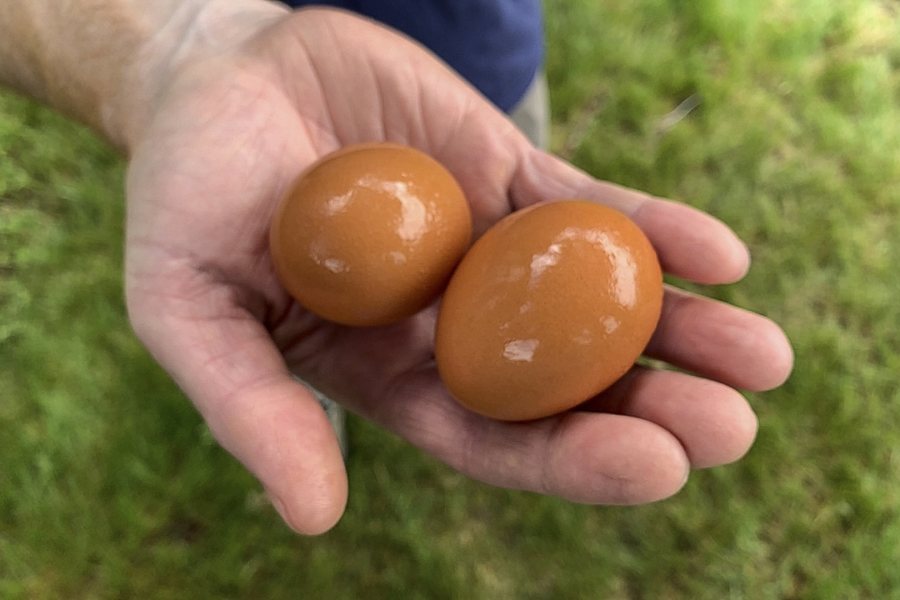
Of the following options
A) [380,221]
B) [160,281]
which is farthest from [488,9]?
[160,281]

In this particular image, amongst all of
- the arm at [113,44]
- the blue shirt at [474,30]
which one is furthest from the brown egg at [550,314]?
the arm at [113,44]

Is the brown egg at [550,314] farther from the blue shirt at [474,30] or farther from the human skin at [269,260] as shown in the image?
the blue shirt at [474,30]

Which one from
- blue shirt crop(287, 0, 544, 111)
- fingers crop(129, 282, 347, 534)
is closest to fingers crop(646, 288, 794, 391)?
fingers crop(129, 282, 347, 534)

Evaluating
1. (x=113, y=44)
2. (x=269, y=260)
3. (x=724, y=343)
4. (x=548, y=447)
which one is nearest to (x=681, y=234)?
(x=724, y=343)

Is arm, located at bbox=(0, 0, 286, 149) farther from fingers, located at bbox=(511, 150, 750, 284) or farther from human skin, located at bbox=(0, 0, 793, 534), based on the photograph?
fingers, located at bbox=(511, 150, 750, 284)

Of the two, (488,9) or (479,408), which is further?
(488,9)

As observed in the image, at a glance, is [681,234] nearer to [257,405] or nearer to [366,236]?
[366,236]

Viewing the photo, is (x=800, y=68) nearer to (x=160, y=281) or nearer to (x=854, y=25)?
(x=854, y=25)

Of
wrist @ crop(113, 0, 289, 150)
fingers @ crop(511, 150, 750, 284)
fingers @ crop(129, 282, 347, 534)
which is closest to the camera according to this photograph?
fingers @ crop(129, 282, 347, 534)
